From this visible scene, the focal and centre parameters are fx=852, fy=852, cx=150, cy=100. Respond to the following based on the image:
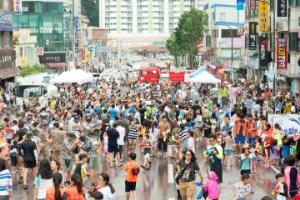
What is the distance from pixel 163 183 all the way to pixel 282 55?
102 feet

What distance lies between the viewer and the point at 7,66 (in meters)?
65.8

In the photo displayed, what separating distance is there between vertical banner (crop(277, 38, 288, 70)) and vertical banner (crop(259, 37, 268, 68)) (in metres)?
10.5

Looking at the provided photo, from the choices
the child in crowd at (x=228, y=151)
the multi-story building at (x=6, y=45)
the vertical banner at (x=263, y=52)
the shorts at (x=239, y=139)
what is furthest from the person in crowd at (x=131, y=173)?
the vertical banner at (x=263, y=52)

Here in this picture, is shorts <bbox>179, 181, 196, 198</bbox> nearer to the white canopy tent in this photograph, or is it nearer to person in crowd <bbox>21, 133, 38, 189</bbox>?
person in crowd <bbox>21, 133, 38, 189</bbox>

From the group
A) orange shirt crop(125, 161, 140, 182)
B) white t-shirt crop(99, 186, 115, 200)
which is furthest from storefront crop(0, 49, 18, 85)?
white t-shirt crop(99, 186, 115, 200)

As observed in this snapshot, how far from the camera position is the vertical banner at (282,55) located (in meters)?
51.8

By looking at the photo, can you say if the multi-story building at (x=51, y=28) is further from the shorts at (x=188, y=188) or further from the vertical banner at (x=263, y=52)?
the shorts at (x=188, y=188)

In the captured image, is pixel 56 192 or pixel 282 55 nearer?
pixel 56 192

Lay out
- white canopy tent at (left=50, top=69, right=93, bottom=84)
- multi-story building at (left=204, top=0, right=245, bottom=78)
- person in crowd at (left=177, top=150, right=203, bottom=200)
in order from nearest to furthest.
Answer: person in crowd at (left=177, top=150, right=203, bottom=200), white canopy tent at (left=50, top=69, right=93, bottom=84), multi-story building at (left=204, top=0, right=245, bottom=78)

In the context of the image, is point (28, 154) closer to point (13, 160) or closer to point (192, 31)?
point (13, 160)

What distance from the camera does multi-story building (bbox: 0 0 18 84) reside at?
6369 centimetres

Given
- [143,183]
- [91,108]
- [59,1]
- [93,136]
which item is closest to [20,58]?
[59,1]

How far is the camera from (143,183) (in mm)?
22500

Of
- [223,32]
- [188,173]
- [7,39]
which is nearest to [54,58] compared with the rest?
[223,32]
